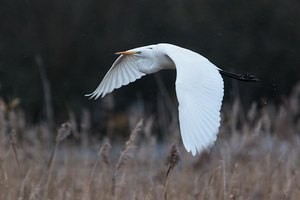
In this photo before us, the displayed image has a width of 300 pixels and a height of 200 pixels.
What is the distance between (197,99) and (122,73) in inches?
49.8

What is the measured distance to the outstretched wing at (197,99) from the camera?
9.38ft

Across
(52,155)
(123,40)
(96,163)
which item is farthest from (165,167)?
(123,40)

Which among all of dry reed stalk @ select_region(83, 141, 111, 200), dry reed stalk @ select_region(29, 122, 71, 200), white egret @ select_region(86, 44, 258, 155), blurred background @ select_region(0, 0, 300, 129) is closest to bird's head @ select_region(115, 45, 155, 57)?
white egret @ select_region(86, 44, 258, 155)

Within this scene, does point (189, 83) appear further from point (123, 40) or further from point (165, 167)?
point (123, 40)

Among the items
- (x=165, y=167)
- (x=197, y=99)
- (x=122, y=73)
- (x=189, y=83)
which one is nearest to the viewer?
(x=197, y=99)

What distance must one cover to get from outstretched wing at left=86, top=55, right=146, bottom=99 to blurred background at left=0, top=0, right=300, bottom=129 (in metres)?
5.97

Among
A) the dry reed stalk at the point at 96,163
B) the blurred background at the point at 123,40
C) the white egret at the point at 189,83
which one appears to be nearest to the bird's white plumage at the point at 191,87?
the white egret at the point at 189,83

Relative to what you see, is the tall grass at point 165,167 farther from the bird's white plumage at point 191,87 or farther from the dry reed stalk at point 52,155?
the bird's white plumage at point 191,87

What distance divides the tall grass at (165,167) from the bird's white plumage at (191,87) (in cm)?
10

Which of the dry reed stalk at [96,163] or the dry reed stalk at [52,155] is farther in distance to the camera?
the dry reed stalk at [96,163]

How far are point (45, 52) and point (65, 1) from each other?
42.0 inches

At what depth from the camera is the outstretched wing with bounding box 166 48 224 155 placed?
286 cm

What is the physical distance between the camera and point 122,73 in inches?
173

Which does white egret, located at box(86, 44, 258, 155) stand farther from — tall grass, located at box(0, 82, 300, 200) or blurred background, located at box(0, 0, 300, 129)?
blurred background, located at box(0, 0, 300, 129)
